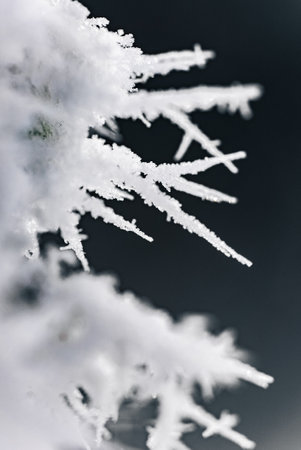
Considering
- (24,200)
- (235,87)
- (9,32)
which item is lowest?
(24,200)

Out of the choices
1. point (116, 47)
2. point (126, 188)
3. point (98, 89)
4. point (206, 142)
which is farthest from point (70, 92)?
point (206, 142)

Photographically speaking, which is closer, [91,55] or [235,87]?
[235,87]

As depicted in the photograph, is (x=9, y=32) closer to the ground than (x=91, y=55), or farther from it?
closer to the ground

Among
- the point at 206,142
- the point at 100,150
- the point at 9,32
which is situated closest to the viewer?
the point at 9,32

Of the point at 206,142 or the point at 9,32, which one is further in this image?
the point at 206,142

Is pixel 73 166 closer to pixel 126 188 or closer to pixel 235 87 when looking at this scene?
pixel 126 188

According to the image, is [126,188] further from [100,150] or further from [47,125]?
[47,125]

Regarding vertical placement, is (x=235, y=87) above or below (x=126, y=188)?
above

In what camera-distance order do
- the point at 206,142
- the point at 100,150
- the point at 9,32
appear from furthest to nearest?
the point at 100,150 < the point at 206,142 < the point at 9,32

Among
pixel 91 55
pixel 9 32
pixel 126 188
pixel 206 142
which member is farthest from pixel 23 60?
pixel 206 142

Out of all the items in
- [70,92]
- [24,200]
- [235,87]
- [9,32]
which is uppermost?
[235,87]
